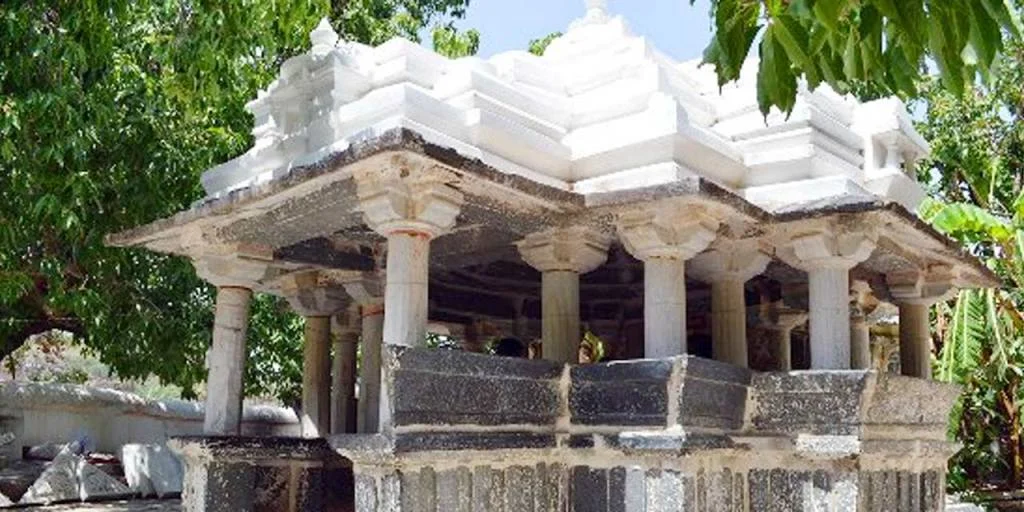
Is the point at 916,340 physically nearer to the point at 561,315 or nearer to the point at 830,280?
the point at 830,280

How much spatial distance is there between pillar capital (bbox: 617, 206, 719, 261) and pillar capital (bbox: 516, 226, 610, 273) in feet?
1.52

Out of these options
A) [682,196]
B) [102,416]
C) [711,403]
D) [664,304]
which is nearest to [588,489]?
[711,403]

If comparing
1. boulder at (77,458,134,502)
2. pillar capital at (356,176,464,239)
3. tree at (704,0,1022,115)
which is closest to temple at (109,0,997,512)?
pillar capital at (356,176,464,239)

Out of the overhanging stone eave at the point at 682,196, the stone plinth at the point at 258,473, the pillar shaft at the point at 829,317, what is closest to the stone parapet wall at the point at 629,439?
the pillar shaft at the point at 829,317

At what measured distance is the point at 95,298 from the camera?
31.3ft

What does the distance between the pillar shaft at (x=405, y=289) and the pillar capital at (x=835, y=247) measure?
261 cm

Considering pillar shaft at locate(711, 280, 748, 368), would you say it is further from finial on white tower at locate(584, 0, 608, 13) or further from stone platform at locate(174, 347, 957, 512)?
finial on white tower at locate(584, 0, 608, 13)

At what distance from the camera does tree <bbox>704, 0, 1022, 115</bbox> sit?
2.01 m

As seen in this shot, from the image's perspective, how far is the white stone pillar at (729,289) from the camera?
757 centimetres

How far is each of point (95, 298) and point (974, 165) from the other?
1290cm

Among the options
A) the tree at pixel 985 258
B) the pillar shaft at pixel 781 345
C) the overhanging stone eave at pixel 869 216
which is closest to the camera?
the overhanging stone eave at pixel 869 216

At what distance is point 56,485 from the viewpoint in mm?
12844

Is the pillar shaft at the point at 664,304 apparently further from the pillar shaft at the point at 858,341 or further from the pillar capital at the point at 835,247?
the pillar shaft at the point at 858,341

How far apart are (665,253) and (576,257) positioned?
2.50 ft
